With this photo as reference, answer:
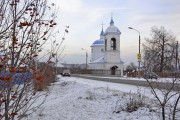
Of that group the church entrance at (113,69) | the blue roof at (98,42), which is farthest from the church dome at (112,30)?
the blue roof at (98,42)

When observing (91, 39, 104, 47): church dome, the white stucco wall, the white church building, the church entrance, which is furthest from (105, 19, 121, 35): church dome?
(91, 39, 104, 47): church dome

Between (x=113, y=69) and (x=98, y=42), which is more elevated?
(x=98, y=42)

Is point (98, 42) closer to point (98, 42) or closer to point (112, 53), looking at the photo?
point (98, 42)

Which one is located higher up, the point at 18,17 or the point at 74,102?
the point at 18,17

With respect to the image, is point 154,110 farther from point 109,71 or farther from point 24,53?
point 109,71

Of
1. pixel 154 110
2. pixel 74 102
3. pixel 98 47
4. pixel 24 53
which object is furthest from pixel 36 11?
pixel 98 47

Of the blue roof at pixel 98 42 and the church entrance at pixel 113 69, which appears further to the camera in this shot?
the blue roof at pixel 98 42

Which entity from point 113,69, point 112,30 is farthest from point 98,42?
point 112,30

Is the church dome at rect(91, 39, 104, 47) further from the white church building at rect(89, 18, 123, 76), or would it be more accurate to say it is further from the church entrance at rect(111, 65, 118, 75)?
the church entrance at rect(111, 65, 118, 75)

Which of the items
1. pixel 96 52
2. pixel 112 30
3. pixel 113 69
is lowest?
pixel 113 69

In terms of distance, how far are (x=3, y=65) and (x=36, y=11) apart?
1021mm

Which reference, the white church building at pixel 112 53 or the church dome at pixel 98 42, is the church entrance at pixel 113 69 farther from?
the church dome at pixel 98 42

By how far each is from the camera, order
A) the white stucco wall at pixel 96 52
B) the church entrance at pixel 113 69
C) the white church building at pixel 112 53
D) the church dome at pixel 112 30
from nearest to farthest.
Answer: the church dome at pixel 112 30 < the white church building at pixel 112 53 < the church entrance at pixel 113 69 < the white stucco wall at pixel 96 52

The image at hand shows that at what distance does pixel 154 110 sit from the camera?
10.9 m
